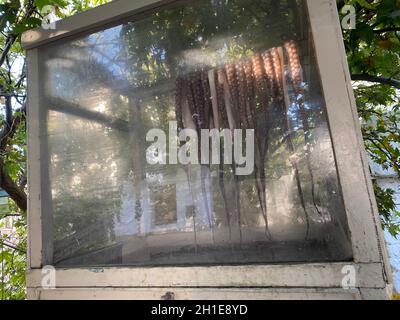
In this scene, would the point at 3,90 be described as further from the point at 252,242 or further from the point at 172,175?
the point at 252,242

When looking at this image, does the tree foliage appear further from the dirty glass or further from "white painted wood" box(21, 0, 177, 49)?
"white painted wood" box(21, 0, 177, 49)

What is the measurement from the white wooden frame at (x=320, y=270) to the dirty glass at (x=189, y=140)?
0.18ft

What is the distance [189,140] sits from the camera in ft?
3.73

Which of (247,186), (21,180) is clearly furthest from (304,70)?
(21,180)

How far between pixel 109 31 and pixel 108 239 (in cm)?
79

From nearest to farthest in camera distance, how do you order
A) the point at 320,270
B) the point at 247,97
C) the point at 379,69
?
the point at 320,270
the point at 247,97
the point at 379,69

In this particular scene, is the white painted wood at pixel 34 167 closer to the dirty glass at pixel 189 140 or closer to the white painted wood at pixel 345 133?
the dirty glass at pixel 189 140

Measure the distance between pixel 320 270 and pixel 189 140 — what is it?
61cm

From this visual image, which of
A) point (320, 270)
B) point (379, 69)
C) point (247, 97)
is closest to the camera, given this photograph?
point (320, 270)

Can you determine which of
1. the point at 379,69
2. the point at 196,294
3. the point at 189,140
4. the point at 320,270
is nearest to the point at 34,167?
the point at 189,140

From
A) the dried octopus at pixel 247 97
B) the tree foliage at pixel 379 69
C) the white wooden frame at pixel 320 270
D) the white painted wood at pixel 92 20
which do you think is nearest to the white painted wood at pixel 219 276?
the white wooden frame at pixel 320 270

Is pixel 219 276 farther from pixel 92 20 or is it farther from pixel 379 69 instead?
pixel 379 69

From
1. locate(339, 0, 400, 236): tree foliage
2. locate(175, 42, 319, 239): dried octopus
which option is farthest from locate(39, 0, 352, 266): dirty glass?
locate(339, 0, 400, 236): tree foliage

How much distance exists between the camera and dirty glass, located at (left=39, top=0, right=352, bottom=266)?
37.7 inches
